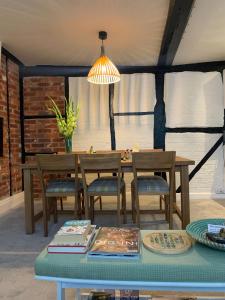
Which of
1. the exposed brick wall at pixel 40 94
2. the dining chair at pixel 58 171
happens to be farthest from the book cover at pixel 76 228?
the exposed brick wall at pixel 40 94

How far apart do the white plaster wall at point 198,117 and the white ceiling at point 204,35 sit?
0.32m

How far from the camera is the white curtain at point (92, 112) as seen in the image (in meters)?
4.90

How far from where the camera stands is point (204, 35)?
349cm

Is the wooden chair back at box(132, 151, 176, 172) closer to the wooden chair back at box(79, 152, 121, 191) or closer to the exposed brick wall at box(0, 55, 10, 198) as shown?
the wooden chair back at box(79, 152, 121, 191)

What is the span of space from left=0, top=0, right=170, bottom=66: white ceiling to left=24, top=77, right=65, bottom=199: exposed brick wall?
38 cm

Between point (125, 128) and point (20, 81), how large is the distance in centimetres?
198

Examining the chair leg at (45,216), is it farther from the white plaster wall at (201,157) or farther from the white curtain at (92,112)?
the white plaster wall at (201,157)

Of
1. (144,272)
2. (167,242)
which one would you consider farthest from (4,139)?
(144,272)

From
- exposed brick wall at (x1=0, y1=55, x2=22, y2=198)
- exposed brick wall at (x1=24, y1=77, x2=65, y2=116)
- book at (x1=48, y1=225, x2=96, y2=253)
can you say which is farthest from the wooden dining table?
exposed brick wall at (x1=24, y1=77, x2=65, y2=116)

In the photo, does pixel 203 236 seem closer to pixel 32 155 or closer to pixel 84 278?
pixel 84 278

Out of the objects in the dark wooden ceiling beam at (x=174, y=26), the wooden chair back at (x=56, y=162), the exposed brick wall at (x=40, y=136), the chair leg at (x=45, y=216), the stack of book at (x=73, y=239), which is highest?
the dark wooden ceiling beam at (x=174, y=26)

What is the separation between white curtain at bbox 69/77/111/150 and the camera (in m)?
4.90

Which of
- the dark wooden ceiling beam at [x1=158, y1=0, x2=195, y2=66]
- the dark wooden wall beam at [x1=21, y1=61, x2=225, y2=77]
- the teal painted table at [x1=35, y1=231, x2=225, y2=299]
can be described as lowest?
the teal painted table at [x1=35, y1=231, x2=225, y2=299]

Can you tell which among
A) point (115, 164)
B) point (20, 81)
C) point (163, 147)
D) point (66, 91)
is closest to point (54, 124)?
point (66, 91)
